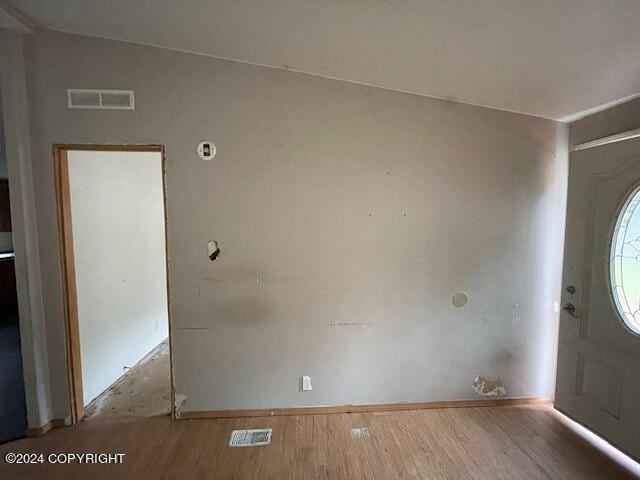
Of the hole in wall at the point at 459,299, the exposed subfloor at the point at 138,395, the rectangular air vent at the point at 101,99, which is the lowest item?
the exposed subfloor at the point at 138,395

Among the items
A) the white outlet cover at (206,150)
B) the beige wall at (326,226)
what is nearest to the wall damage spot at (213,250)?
the beige wall at (326,226)

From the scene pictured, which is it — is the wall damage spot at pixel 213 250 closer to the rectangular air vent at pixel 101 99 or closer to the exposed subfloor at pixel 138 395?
the rectangular air vent at pixel 101 99

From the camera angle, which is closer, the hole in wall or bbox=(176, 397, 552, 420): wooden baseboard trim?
bbox=(176, 397, 552, 420): wooden baseboard trim

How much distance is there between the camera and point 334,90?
83.4 inches

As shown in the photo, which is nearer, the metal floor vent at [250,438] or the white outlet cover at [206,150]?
the metal floor vent at [250,438]

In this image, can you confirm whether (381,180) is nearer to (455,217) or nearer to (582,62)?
(455,217)

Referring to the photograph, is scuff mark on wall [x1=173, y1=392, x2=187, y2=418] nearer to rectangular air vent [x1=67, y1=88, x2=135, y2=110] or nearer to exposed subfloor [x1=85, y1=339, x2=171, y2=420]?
exposed subfloor [x1=85, y1=339, x2=171, y2=420]

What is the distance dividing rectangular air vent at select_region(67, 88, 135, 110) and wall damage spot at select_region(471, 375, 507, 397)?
3.39 m

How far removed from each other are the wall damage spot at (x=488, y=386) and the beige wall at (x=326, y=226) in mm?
95

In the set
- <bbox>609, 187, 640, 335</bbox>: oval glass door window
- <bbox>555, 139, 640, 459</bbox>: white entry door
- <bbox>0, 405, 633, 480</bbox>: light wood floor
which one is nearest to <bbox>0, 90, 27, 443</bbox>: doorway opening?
<bbox>0, 405, 633, 480</bbox>: light wood floor

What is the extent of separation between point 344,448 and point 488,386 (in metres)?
1.33

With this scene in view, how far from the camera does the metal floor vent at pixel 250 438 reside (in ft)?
6.36

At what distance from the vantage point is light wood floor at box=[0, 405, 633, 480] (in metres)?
1.73

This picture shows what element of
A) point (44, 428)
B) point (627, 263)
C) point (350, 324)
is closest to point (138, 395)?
point (44, 428)
